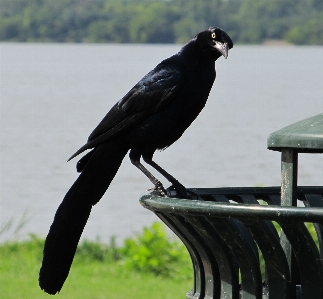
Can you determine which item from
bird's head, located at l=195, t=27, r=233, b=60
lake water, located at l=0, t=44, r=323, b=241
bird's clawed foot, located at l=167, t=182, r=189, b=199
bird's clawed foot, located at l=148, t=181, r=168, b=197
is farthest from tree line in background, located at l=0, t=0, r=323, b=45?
bird's clawed foot, located at l=148, t=181, r=168, b=197

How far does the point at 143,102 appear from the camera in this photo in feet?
13.5

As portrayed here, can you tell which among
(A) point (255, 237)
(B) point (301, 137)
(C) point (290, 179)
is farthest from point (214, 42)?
(A) point (255, 237)

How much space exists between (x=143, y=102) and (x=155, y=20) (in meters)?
28.4

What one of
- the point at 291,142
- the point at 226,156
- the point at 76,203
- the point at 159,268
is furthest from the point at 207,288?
the point at 226,156

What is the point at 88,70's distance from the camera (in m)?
50.7

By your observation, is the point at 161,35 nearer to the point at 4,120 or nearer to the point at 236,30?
the point at 236,30

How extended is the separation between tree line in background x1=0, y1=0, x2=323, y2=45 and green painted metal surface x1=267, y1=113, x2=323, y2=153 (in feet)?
79.5

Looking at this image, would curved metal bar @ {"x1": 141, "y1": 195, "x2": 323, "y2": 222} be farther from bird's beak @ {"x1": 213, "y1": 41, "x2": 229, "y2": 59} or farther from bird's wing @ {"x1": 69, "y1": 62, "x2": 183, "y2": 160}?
bird's beak @ {"x1": 213, "y1": 41, "x2": 229, "y2": 59}

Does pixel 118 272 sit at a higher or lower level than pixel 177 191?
lower

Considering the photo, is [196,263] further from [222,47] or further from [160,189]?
[222,47]

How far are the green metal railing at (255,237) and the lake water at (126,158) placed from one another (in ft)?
20.3

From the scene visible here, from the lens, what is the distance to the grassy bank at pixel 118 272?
6805 mm

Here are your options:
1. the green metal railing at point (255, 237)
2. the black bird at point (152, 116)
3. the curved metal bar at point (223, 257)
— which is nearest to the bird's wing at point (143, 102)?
the black bird at point (152, 116)

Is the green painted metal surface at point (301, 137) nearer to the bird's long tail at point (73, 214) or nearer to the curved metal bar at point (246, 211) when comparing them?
the curved metal bar at point (246, 211)
